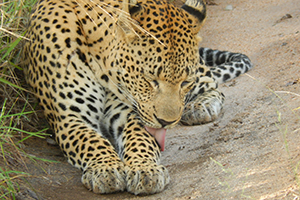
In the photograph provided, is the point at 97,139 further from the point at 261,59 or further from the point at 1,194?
the point at 261,59

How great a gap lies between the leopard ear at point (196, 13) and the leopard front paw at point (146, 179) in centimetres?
167

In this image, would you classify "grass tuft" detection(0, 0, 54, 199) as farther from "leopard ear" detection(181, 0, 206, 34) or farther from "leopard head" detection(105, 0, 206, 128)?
"leopard ear" detection(181, 0, 206, 34)

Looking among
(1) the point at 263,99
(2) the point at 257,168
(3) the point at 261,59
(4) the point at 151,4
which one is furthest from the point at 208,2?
(2) the point at 257,168

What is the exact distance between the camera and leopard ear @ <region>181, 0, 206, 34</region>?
4.78m

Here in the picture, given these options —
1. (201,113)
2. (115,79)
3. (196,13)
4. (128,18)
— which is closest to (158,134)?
(115,79)

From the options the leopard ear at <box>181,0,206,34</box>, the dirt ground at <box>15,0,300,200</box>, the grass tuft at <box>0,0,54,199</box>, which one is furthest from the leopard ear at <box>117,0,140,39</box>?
the dirt ground at <box>15,0,300,200</box>

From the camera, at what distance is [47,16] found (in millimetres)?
4910

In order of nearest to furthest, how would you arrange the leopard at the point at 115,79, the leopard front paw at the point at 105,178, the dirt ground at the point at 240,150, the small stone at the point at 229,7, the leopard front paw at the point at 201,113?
1. the dirt ground at the point at 240,150
2. the leopard front paw at the point at 105,178
3. the leopard at the point at 115,79
4. the leopard front paw at the point at 201,113
5. the small stone at the point at 229,7

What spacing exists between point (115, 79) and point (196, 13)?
1188mm

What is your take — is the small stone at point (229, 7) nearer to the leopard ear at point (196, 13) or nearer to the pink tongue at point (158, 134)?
the leopard ear at point (196, 13)

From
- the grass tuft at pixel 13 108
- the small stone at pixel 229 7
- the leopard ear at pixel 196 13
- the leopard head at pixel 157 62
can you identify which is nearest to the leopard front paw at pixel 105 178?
the grass tuft at pixel 13 108

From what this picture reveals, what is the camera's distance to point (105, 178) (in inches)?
152

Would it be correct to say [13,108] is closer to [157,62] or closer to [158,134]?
[158,134]

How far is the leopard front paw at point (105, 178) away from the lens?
12.6 feet
